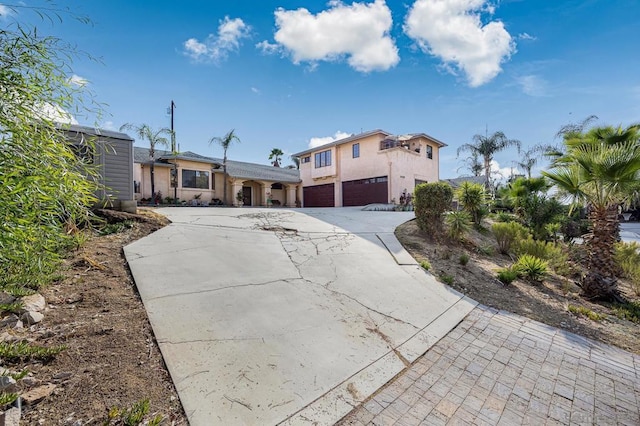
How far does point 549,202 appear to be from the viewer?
1175 centimetres

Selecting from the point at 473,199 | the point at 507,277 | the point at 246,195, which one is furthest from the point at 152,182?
the point at 507,277

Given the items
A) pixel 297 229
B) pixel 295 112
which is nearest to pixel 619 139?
pixel 297 229

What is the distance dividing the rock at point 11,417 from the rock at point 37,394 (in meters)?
0.16

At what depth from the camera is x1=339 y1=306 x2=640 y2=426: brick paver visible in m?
2.46

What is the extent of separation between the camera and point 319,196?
26078 millimetres

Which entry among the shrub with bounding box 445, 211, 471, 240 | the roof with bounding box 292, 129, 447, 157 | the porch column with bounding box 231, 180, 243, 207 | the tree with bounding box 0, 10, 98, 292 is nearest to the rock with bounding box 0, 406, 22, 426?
the tree with bounding box 0, 10, 98, 292

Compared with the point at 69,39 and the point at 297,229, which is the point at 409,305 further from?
the point at 69,39

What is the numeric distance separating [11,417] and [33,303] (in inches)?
82.4

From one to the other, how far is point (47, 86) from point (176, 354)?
2843mm

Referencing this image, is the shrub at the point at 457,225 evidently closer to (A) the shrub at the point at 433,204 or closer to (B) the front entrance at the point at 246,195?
(A) the shrub at the point at 433,204

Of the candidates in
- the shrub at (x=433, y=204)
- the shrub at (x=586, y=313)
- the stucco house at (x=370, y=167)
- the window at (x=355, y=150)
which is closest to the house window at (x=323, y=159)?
the stucco house at (x=370, y=167)

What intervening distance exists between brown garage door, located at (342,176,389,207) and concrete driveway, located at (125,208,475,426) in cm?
1479

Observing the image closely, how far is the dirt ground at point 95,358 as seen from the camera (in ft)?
6.83

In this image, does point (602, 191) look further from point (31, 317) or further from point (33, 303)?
point (33, 303)
